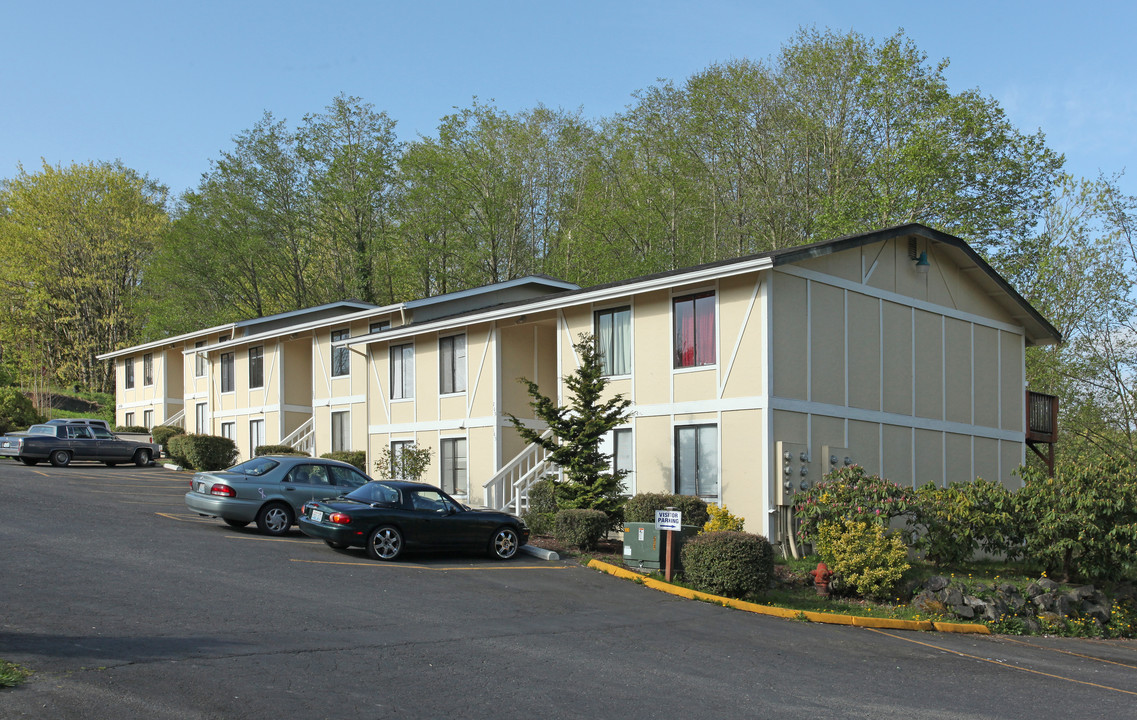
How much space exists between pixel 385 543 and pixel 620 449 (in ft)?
24.8

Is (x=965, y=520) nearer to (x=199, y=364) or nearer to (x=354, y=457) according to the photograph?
(x=354, y=457)

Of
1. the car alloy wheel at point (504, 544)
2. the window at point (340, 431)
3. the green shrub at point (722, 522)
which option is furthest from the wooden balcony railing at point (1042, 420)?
the window at point (340, 431)

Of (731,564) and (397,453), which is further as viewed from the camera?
(397,453)

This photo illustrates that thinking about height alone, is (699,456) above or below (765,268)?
below

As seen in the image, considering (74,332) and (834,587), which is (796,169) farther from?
(74,332)

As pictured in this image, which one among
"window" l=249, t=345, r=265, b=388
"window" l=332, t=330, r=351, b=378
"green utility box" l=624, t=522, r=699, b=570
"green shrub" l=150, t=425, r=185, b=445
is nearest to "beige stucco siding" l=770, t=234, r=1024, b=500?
"green utility box" l=624, t=522, r=699, b=570

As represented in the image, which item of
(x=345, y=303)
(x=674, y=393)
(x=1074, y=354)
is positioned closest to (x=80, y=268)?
(x=345, y=303)

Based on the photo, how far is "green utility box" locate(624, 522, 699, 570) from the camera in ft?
56.2

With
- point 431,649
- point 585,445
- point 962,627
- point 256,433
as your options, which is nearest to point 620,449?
point 585,445

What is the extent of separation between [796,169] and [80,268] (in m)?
44.9

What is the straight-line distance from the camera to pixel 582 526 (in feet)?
62.3

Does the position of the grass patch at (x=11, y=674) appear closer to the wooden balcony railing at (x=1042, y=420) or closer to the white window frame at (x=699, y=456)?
the white window frame at (x=699, y=456)

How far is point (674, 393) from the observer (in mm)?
21500

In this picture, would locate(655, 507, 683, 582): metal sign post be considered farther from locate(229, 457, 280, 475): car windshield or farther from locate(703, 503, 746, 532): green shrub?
locate(229, 457, 280, 475): car windshield
